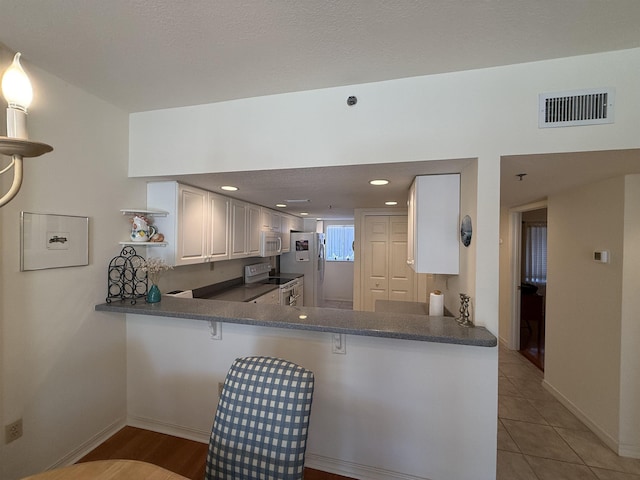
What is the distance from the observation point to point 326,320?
1727mm

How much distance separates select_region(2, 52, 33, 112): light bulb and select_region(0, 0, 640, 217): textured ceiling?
2.34 feet

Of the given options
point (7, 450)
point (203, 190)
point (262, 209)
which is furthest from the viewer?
point (262, 209)

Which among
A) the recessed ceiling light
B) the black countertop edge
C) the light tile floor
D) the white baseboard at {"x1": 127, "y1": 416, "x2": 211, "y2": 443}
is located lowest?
the light tile floor

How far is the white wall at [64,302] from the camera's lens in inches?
60.4

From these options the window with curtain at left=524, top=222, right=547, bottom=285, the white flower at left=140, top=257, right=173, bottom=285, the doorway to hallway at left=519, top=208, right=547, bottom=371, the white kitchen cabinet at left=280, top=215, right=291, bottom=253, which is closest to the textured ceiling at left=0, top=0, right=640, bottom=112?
the white flower at left=140, top=257, right=173, bottom=285

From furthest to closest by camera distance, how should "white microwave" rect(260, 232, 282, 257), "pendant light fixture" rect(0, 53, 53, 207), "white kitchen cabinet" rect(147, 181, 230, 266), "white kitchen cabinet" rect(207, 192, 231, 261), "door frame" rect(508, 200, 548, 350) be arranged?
1. "white microwave" rect(260, 232, 282, 257)
2. "door frame" rect(508, 200, 548, 350)
3. "white kitchen cabinet" rect(207, 192, 231, 261)
4. "white kitchen cabinet" rect(147, 181, 230, 266)
5. "pendant light fixture" rect(0, 53, 53, 207)

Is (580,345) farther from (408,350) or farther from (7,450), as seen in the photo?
(7,450)

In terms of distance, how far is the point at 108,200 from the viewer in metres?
2.05

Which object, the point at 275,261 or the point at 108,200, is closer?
the point at 108,200

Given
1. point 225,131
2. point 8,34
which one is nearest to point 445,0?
point 225,131

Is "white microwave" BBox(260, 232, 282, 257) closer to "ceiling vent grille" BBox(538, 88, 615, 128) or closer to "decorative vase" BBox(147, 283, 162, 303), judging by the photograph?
"decorative vase" BBox(147, 283, 162, 303)

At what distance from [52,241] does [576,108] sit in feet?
10.3

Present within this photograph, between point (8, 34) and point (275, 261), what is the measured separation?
175 inches

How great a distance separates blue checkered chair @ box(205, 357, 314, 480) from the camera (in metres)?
1.04
